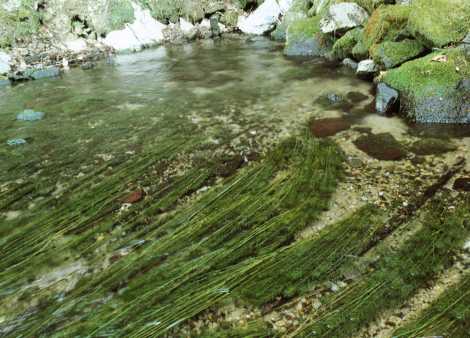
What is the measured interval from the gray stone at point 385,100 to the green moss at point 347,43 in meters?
4.49

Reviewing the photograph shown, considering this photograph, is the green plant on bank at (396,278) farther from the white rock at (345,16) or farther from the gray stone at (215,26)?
the gray stone at (215,26)

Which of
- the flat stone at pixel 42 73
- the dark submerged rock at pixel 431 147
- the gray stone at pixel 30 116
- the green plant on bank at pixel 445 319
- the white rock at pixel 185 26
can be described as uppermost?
the white rock at pixel 185 26

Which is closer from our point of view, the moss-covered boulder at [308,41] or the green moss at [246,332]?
the green moss at [246,332]

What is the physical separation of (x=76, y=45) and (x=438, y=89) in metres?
17.9

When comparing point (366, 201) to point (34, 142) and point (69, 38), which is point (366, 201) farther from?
point (69, 38)

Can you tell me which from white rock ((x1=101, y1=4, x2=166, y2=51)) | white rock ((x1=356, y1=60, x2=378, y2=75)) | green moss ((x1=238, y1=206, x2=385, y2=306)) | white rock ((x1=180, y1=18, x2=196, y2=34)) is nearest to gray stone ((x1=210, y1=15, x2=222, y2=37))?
white rock ((x1=180, y1=18, x2=196, y2=34))

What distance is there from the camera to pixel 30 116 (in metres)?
9.66

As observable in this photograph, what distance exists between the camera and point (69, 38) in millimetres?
19422

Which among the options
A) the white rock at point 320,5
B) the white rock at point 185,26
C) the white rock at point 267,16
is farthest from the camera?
the white rock at point 185,26

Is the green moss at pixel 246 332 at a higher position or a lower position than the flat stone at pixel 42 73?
lower

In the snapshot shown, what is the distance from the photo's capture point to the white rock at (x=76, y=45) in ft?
62.0

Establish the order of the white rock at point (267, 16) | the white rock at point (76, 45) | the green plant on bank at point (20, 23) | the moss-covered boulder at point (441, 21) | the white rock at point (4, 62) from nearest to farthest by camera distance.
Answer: the moss-covered boulder at point (441, 21), the white rock at point (4, 62), the green plant on bank at point (20, 23), the white rock at point (76, 45), the white rock at point (267, 16)

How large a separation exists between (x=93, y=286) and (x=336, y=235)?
275cm

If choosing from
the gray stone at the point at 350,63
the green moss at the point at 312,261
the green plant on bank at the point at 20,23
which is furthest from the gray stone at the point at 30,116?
the green plant on bank at the point at 20,23
